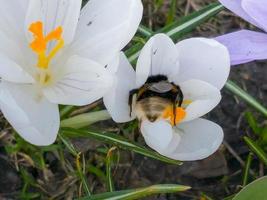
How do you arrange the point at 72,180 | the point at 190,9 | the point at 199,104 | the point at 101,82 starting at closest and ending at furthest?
1. the point at 101,82
2. the point at 199,104
3. the point at 72,180
4. the point at 190,9

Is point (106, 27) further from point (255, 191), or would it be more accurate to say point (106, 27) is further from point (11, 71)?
point (255, 191)

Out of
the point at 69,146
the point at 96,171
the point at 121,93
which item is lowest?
the point at 96,171

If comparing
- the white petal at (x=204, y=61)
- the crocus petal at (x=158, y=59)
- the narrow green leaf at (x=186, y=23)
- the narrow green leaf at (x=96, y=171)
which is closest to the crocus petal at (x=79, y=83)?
the crocus petal at (x=158, y=59)

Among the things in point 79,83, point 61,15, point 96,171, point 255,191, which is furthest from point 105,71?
point 96,171

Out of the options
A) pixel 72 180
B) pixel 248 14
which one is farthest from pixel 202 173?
pixel 248 14

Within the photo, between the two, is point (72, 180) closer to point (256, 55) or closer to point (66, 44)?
point (66, 44)
